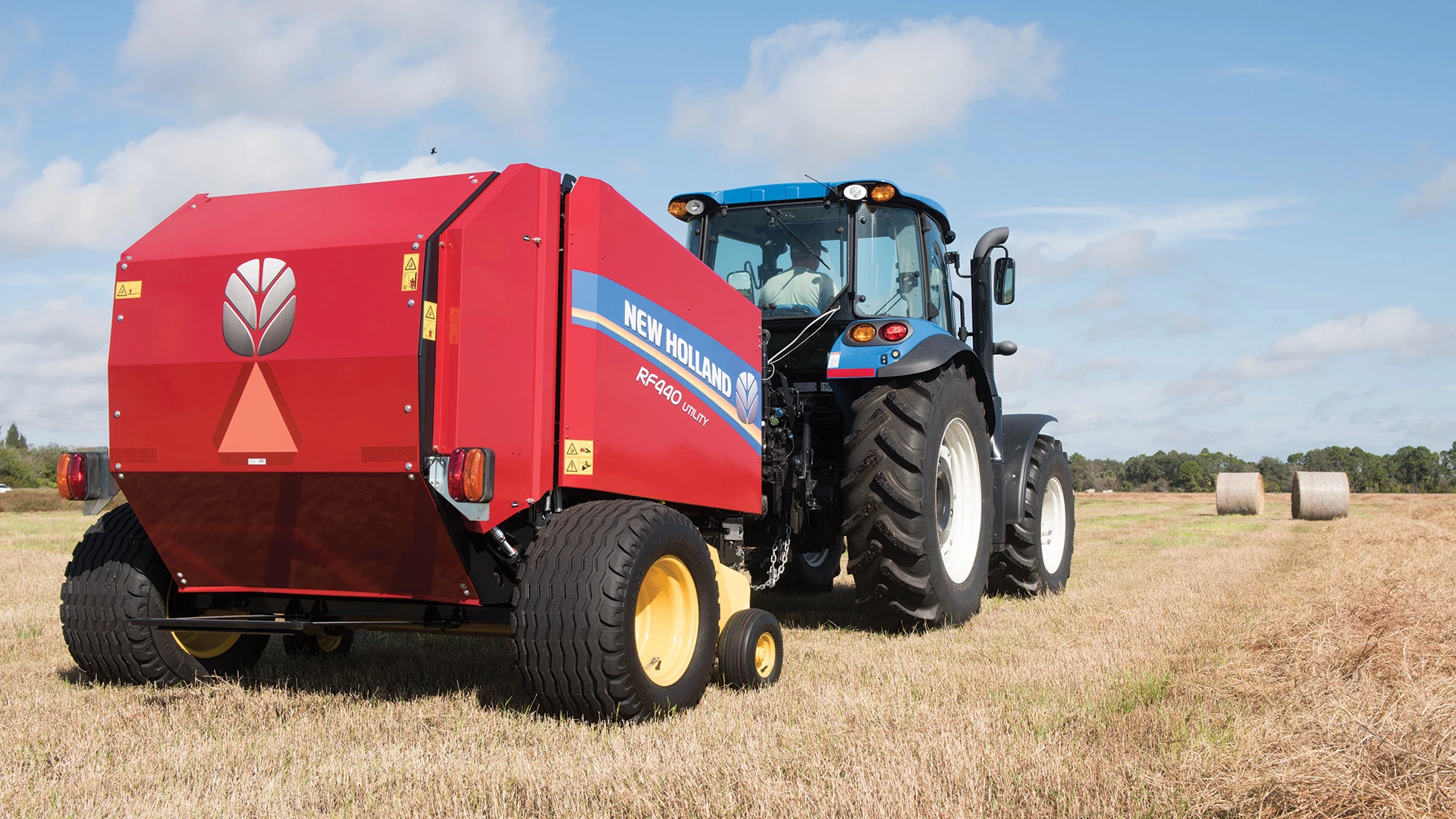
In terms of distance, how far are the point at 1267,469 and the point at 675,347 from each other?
79.9m

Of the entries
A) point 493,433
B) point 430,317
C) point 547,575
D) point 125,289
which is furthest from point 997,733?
point 125,289

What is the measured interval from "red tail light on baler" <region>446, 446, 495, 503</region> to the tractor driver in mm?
3074

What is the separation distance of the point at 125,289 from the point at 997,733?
3379mm

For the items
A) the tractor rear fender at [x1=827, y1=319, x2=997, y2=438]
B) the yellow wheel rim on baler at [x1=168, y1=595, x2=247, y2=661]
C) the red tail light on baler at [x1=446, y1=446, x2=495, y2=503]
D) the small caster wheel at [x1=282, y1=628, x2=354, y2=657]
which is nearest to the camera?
the red tail light on baler at [x1=446, y1=446, x2=495, y2=503]

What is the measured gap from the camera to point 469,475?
3461 mm

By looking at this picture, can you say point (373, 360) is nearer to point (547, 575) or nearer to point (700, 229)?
point (547, 575)

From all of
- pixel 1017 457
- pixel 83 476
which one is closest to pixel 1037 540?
pixel 1017 457

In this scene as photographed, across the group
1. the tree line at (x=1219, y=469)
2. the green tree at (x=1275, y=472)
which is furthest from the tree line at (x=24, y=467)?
the green tree at (x=1275, y=472)

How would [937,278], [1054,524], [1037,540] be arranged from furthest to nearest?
[1054,524]
[1037,540]
[937,278]

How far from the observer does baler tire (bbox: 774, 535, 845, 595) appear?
26.0ft

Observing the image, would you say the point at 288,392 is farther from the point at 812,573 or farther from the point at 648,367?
the point at 812,573

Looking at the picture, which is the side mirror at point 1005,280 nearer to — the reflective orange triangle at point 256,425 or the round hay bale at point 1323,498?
the reflective orange triangle at point 256,425

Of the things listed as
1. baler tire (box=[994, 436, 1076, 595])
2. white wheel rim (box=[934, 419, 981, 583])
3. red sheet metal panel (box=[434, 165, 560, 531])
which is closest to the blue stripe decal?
red sheet metal panel (box=[434, 165, 560, 531])

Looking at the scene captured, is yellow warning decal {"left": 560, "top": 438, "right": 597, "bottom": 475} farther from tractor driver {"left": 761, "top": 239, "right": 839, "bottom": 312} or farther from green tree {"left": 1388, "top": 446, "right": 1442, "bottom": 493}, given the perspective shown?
green tree {"left": 1388, "top": 446, "right": 1442, "bottom": 493}
